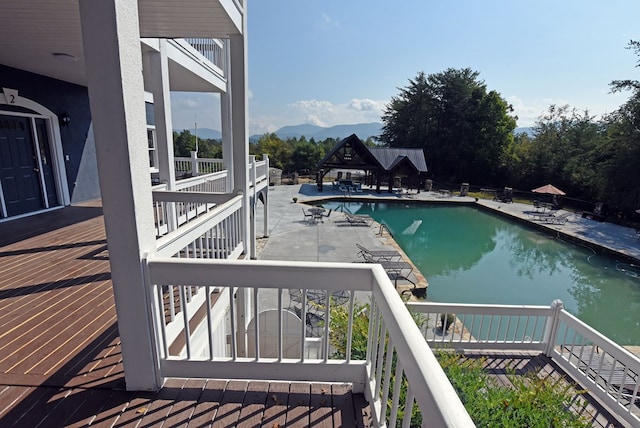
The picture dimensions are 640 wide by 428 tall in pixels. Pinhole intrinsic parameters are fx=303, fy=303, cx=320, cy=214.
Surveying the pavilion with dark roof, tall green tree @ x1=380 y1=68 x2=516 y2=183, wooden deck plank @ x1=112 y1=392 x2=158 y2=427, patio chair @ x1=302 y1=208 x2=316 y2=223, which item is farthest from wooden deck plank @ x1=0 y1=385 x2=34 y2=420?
tall green tree @ x1=380 y1=68 x2=516 y2=183

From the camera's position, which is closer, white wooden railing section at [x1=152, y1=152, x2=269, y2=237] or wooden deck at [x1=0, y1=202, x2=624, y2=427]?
wooden deck at [x1=0, y1=202, x2=624, y2=427]

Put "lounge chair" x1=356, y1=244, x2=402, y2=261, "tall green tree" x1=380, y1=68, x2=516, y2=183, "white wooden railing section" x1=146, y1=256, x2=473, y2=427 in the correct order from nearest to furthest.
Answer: "white wooden railing section" x1=146, y1=256, x2=473, y2=427, "lounge chair" x1=356, y1=244, x2=402, y2=261, "tall green tree" x1=380, y1=68, x2=516, y2=183

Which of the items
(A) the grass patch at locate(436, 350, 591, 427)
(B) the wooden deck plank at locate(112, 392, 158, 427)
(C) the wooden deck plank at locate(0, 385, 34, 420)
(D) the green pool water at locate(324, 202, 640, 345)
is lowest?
(D) the green pool water at locate(324, 202, 640, 345)

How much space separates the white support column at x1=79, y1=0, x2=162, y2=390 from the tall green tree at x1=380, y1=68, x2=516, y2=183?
32.4 metres

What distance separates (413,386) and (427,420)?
0.13 metres

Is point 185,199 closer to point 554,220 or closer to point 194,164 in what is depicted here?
point 194,164

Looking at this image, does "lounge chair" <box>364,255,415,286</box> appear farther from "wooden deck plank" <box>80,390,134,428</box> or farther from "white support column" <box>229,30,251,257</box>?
"wooden deck plank" <box>80,390,134,428</box>

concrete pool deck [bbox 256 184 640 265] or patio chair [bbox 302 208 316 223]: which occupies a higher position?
patio chair [bbox 302 208 316 223]

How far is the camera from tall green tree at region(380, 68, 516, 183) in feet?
97.5

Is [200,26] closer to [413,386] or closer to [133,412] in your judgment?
[133,412]

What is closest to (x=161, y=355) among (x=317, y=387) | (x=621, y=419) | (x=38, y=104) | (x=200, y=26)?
(x=317, y=387)

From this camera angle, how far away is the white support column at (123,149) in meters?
1.47

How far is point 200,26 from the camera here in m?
3.52

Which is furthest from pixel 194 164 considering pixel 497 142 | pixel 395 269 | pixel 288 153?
pixel 497 142
